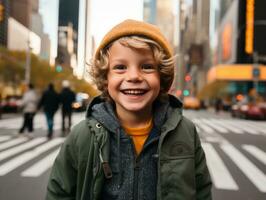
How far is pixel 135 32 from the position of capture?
1.86 m

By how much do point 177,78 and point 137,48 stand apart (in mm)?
1118

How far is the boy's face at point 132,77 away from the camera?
1835 millimetres

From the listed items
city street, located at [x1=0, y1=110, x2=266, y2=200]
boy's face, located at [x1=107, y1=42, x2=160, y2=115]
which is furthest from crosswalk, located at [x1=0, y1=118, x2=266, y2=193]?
boy's face, located at [x1=107, y1=42, x2=160, y2=115]

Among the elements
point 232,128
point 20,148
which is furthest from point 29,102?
point 232,128

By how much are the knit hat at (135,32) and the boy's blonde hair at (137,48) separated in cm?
2

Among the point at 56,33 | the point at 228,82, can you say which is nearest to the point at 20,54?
the point at 228,82

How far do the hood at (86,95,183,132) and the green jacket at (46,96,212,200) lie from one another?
0.12ft

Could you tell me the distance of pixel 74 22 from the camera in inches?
156

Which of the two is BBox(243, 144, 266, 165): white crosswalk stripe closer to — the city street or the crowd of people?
the city street

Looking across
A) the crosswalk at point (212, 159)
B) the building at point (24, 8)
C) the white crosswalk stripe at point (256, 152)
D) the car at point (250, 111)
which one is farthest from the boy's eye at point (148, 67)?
the car at point (250, 111)

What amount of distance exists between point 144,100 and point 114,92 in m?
0.15

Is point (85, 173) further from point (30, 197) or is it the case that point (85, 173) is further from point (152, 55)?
point (30, 197)

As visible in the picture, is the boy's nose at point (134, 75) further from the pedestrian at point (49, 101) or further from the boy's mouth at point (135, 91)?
the pedestrian at point (49, 101)

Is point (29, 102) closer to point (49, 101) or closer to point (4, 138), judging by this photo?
point (49, 101)
